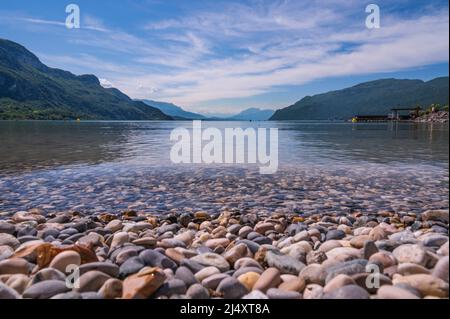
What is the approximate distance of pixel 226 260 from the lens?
536 centimetres

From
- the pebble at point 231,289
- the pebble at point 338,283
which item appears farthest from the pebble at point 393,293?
the pebble at point 231,289

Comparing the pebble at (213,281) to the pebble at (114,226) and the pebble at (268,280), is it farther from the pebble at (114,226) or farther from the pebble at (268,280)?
the pebble at (114,226)

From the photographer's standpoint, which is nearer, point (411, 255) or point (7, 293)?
point (7, 293)

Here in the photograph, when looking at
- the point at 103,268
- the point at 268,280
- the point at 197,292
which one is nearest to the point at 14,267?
the point at 103,268

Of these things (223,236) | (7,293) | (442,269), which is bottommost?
(223,236)

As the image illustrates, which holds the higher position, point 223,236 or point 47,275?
point 47,275

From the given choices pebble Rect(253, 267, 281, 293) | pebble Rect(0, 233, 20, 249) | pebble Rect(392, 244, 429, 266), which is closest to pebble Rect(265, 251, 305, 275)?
pebble Rect(253, 267, 281, 293)

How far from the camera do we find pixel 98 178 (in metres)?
13.5

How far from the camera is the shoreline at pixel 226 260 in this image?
4180 mm

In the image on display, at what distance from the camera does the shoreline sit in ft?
13.7

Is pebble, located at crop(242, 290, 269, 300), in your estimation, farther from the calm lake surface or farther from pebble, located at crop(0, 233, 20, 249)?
the calm lake surface

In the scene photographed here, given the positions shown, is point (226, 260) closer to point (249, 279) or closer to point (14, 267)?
point (249, 279)

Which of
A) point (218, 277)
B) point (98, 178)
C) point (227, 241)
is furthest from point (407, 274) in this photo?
point (98, 178)

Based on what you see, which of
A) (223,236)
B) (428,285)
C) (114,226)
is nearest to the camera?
(428,285)
